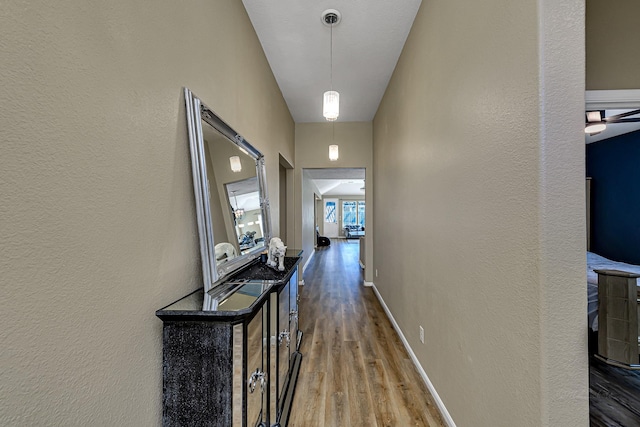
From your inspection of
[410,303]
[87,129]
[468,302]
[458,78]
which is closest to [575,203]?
[468,302]

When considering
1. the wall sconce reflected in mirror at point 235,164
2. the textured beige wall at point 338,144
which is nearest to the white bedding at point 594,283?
Result: the textured beige wall at point 338,144

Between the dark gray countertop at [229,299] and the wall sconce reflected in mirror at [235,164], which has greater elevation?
the wall sconce reflected in mirror at [235,164]

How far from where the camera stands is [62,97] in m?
0.64

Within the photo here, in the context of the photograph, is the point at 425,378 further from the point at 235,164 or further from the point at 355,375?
the point at 235,164

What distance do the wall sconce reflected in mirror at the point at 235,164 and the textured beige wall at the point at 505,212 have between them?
1384mm

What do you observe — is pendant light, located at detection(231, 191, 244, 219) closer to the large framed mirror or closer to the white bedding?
the large framed mirror

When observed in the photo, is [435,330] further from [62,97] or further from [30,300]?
[62,97]

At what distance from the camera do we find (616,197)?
4.06 m

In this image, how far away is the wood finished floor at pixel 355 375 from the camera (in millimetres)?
1700

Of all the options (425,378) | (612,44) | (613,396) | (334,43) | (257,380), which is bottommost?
(613,396)

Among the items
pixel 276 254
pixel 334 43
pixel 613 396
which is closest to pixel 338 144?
pixel 334 43

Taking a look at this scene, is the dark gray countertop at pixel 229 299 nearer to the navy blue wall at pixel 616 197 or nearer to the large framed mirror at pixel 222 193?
the large framed mirror at pixel 222 193

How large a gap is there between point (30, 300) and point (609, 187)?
6.46 metres

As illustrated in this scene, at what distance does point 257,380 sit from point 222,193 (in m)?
0.99
